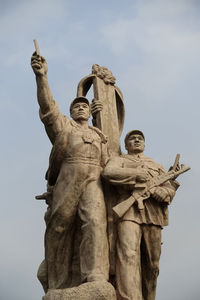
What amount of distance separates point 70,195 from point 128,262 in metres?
1.53

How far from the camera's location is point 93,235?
32.0ft

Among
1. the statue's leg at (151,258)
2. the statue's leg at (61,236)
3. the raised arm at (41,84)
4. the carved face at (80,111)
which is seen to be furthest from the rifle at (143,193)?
the raised arm at (41,84)

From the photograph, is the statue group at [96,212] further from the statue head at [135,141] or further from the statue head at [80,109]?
the statue head at [135,141]

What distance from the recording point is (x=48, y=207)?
35.2 feet

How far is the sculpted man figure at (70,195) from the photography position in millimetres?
9773

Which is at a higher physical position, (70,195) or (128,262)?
(70,195)

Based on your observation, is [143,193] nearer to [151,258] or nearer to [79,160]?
[151,258]

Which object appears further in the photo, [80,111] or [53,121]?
[80,111]

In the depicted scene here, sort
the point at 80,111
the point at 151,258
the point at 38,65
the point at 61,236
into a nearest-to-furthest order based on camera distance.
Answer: the point at 61,236 < the point at 151,258 < the point at 38,65 < the point at 80,111

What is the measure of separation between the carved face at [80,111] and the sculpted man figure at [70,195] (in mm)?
187

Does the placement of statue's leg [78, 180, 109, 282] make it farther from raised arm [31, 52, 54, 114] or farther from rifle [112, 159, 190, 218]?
raised arm [31, 52, 54, 114]

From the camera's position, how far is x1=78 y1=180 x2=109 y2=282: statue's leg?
31.4 feet

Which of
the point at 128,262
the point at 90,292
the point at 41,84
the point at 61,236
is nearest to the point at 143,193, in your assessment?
the point at 128,262

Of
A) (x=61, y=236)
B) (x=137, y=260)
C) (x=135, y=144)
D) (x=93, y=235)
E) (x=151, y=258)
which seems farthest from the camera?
(x=135, y=144)
